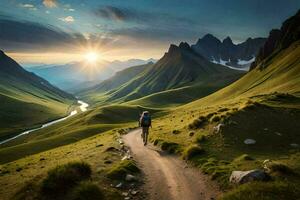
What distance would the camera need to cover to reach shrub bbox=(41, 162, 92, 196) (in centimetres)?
1606

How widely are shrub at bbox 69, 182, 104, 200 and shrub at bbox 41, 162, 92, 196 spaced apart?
0.95m

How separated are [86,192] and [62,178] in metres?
2.07

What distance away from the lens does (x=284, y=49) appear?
194875 millimetres

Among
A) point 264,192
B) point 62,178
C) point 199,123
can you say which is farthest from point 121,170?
point 199,123

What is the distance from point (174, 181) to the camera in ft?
63.5

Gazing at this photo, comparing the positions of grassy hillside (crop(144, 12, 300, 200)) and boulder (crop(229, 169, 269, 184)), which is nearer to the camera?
grassy hillside (crop(144, 12, 300, 200))

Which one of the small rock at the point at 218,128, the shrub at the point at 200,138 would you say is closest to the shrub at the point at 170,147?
the shrub at the point at 200,138

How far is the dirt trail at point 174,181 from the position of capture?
16.8 m

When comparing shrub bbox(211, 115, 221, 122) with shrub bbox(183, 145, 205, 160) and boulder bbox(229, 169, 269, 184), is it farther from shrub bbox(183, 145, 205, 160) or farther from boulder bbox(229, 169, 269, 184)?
boulder bbox(229, 169, 269, 184)

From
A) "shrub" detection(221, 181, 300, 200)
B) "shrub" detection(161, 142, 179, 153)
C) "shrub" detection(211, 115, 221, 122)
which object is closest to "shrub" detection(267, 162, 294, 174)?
"shrub" detection(221, 181, 300, 200)

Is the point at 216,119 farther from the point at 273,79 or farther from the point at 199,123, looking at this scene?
the point at 273,79

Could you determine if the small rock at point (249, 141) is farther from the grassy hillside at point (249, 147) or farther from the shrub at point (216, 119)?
the shrub at point (216, 119)

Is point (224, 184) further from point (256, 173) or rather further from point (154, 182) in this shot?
point (154, 182)

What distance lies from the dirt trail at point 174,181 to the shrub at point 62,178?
4.44 metres
